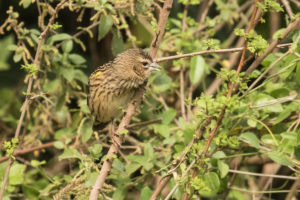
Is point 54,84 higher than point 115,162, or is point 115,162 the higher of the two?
Result: point 54,84

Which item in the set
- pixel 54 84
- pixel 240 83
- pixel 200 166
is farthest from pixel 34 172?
pixel 240 83

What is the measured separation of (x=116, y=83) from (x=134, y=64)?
0.22 meters

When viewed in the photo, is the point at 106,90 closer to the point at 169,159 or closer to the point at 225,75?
the point at 169,159

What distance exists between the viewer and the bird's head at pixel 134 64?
10.7ft

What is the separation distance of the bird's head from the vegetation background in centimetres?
8

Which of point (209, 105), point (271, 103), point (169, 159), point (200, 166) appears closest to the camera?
point (209, 105)

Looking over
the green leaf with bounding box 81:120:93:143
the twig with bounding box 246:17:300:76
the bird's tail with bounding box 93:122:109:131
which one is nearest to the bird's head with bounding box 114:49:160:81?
the green leaf with bounding box 81:120:93:143

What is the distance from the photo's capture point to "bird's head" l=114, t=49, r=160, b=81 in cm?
327

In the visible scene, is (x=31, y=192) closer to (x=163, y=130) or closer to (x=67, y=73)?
(x=67, y=73)

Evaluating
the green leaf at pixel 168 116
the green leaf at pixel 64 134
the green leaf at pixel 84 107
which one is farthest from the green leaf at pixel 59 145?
the green leaf at pixel 168 116

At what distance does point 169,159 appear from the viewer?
331 cm

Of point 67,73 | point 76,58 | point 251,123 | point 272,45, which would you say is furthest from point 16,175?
point 272,45

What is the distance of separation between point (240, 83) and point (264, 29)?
103 inches

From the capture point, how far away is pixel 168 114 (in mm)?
3633
